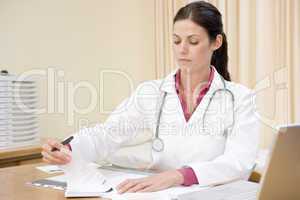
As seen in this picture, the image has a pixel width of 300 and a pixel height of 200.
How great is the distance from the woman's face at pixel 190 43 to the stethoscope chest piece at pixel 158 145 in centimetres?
30

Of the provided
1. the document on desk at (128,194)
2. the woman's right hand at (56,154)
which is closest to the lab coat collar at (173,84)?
the document on desk at (128,194)

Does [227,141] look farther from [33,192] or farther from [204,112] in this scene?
[33,192]

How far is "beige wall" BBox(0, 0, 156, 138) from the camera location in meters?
2.48

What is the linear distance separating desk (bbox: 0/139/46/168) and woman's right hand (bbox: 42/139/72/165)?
94 cm

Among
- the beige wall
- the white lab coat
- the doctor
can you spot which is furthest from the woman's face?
the beige wall

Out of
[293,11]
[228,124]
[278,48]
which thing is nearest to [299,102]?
[278,48]

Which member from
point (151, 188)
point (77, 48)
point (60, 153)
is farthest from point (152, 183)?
point (77, 48)

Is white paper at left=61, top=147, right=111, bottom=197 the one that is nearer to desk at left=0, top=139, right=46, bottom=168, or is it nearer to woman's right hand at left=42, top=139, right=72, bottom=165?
woman's right hand at left=42, top=139, right=72, bottom=165

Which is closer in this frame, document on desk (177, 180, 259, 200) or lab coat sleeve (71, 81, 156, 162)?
document on desk (177, 180, 259, 200)

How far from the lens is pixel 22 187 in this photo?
3.96ft

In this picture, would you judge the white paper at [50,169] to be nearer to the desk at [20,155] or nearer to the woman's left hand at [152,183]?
the woman's left hand at [152,183]

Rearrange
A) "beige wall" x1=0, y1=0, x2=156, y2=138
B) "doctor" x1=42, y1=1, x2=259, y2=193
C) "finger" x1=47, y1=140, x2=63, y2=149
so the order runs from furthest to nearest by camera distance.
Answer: "beige wall" x1=0, y1=0, x2=156, y2=138 → "doctor" x1=42, y1=1, x2=259, y2=193 → "finger" x1=47, y1=140, x2=63, y2=149

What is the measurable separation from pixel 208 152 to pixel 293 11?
903 millimetres

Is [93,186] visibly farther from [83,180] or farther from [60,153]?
[60,153]
